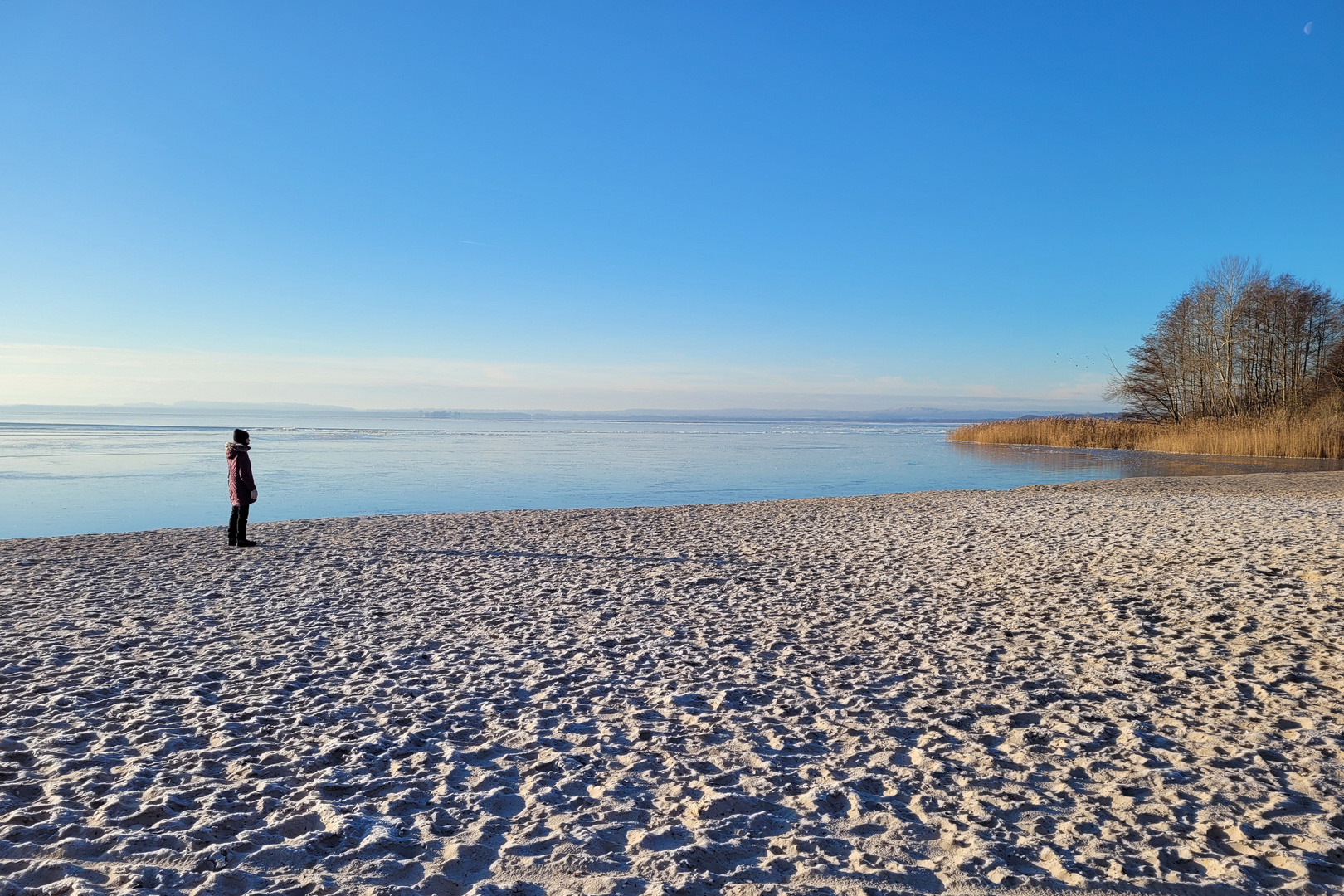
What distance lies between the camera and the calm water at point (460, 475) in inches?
622

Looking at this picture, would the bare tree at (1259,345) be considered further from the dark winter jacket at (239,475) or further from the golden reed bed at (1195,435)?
the dark winter jacket at (239,475)

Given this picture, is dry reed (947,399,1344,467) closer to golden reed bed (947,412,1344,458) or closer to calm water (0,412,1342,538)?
golden reed bed (947,412,1344,458)

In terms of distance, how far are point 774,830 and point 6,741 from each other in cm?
392

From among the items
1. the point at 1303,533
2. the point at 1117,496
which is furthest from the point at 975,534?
the point at 1117,496

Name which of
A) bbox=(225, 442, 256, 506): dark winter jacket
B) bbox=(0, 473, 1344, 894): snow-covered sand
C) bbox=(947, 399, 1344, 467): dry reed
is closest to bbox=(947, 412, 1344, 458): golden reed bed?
bbox=(947, 399, 1344, 467): dry reed

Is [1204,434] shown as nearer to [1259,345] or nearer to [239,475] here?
[1259,345]

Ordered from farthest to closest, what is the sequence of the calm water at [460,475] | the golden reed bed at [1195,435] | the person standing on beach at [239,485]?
1. the golden reed bed at [1195,435]
2. the calm water at [460,475]
3. the person standing on beach at [239,485]

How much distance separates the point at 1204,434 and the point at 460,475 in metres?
29.2

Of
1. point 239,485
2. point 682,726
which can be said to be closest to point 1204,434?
point 239,485

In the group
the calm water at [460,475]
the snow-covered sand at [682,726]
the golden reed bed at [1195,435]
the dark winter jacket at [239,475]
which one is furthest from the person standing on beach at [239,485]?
the golden reed bed at [1195,435]

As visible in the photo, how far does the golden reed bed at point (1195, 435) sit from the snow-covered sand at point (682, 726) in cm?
2340

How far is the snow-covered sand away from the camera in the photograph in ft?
9.76

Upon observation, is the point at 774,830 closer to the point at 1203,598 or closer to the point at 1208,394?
the point at 1203,598

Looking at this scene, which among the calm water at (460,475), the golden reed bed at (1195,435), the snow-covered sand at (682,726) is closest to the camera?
the snow-covered sand at (682,726)
